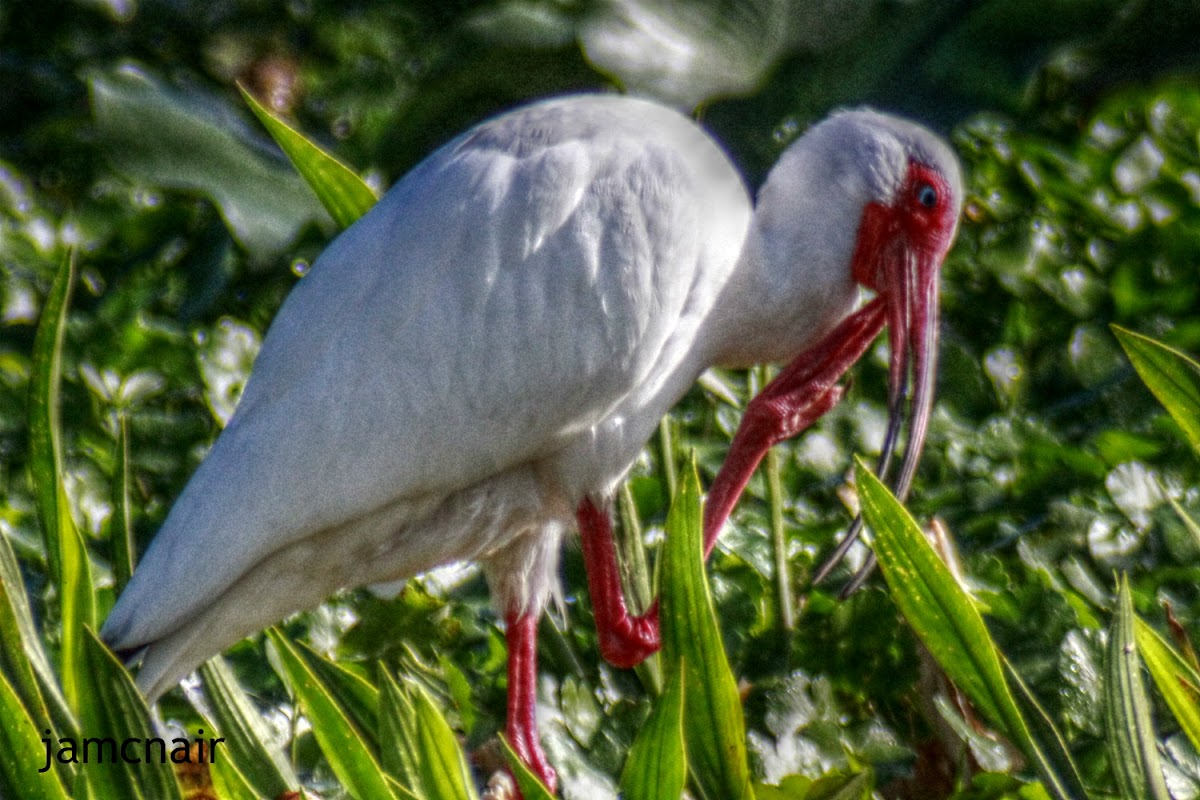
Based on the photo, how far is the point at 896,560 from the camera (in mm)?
1967

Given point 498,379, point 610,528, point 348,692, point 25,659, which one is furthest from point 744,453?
point 25,659

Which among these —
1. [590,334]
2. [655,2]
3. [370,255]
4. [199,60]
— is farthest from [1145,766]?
[199,60]

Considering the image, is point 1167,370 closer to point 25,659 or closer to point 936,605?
point 936,605

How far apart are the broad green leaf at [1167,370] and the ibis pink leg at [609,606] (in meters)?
0.85

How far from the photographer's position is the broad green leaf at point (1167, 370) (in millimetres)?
2076

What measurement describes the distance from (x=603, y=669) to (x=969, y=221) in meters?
1.20

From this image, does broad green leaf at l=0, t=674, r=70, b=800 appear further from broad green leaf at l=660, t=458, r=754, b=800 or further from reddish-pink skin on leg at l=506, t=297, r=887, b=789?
reddish-pink skin on leg at l=506, t=297, r=887, b=789

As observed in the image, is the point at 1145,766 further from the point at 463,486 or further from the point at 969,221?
the point at 969,221

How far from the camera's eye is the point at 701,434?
10.6 feet

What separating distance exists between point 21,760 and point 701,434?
61.6 inches

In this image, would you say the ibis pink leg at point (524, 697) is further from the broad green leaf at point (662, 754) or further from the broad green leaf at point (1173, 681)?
the broad green leaf at point (1173, 681)

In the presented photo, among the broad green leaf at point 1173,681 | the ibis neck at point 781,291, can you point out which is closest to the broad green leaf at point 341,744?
the broad green leaf at point 1173,681

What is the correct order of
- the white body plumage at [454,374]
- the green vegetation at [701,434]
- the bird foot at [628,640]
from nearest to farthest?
the green vegetation at [701,434] < the white body plumage at [454,374] < the bird foot at [628,640]

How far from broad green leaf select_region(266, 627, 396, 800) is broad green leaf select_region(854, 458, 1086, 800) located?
605mm
